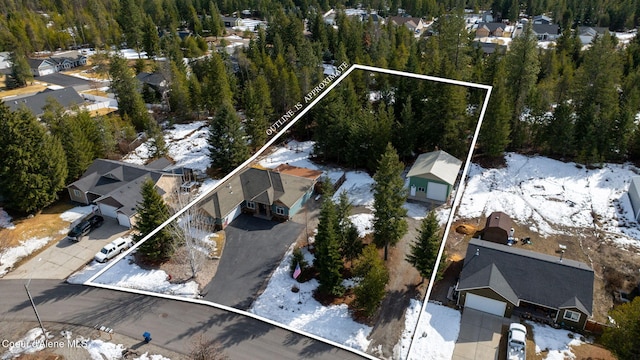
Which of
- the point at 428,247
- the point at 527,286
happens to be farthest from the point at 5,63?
the point at 527,286

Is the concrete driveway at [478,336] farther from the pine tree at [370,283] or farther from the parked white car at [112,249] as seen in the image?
Answer: the parked white car at [112,249]

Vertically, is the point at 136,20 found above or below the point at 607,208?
above

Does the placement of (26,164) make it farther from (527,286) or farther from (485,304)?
(527,286)

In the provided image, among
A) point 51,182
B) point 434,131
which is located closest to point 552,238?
point 434,131

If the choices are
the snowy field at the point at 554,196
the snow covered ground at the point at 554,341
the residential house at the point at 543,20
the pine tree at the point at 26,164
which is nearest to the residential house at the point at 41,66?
the pine tree at the point at 26,164

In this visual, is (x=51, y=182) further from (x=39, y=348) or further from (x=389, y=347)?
(x=389, y=347)

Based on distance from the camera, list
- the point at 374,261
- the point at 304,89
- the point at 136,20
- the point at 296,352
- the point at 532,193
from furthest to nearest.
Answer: the point at 136,20 → the point at 304,89 → the point at 532,193 → the point at 374,261 → the point at 296,352

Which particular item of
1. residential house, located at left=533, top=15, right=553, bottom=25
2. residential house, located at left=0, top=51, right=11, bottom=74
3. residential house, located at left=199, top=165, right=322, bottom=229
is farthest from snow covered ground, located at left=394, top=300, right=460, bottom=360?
residential house, located at left=533, top=15, right=553, bottom=25
